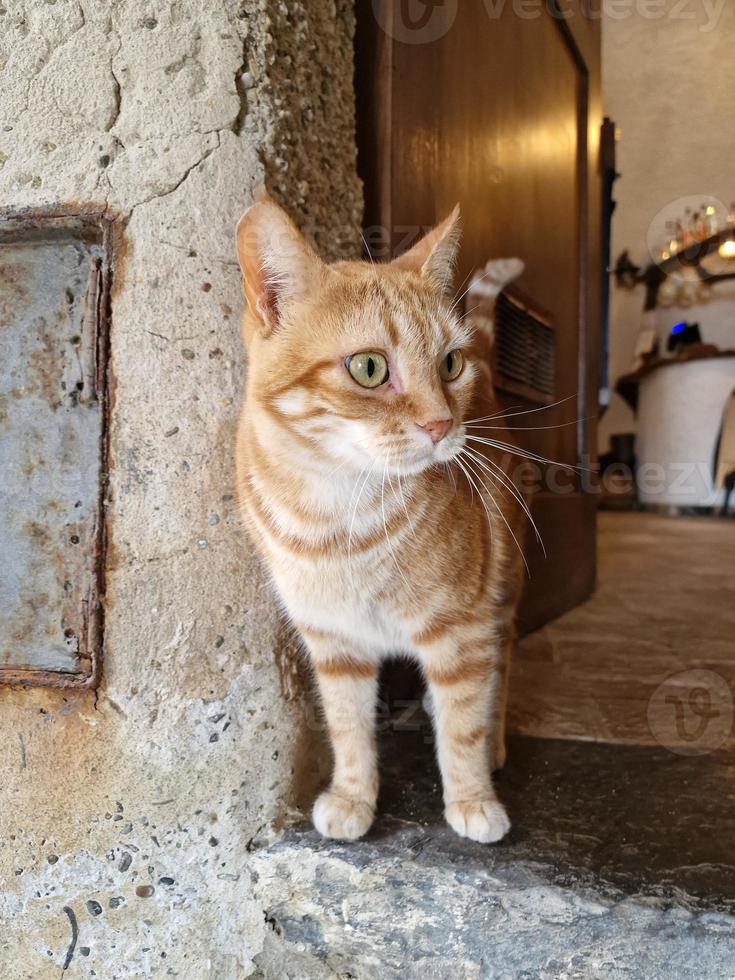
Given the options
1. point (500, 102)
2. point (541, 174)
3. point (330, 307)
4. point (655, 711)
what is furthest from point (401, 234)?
point (655, 711)

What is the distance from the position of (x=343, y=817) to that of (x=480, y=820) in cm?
21

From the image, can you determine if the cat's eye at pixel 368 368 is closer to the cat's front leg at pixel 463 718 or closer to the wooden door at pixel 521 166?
the cat's front leg at pixel 463 718

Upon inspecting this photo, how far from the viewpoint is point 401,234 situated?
55.1 inches

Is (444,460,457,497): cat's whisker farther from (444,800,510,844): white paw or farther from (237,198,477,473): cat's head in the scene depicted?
(444,800,510,844): white paw

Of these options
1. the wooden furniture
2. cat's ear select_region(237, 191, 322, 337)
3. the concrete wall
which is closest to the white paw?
cat's ear select_region(237, 191, 322, 337)

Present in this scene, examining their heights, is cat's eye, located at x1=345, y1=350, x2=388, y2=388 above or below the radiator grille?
below

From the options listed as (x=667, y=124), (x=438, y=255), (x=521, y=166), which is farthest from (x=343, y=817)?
(x=667, y=124)

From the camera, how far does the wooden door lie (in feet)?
4.46

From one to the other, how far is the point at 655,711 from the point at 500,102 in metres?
1.53

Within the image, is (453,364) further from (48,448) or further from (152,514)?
(48,448)

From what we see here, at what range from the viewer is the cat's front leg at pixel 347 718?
3.69 feet

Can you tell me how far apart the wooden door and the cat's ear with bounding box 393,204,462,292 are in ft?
0.85

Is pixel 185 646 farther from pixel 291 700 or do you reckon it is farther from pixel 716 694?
pixel 716 694

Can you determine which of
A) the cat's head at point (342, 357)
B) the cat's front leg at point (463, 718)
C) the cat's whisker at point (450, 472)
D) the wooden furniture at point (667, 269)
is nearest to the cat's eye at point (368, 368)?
the cat's head at point (342, 357)
